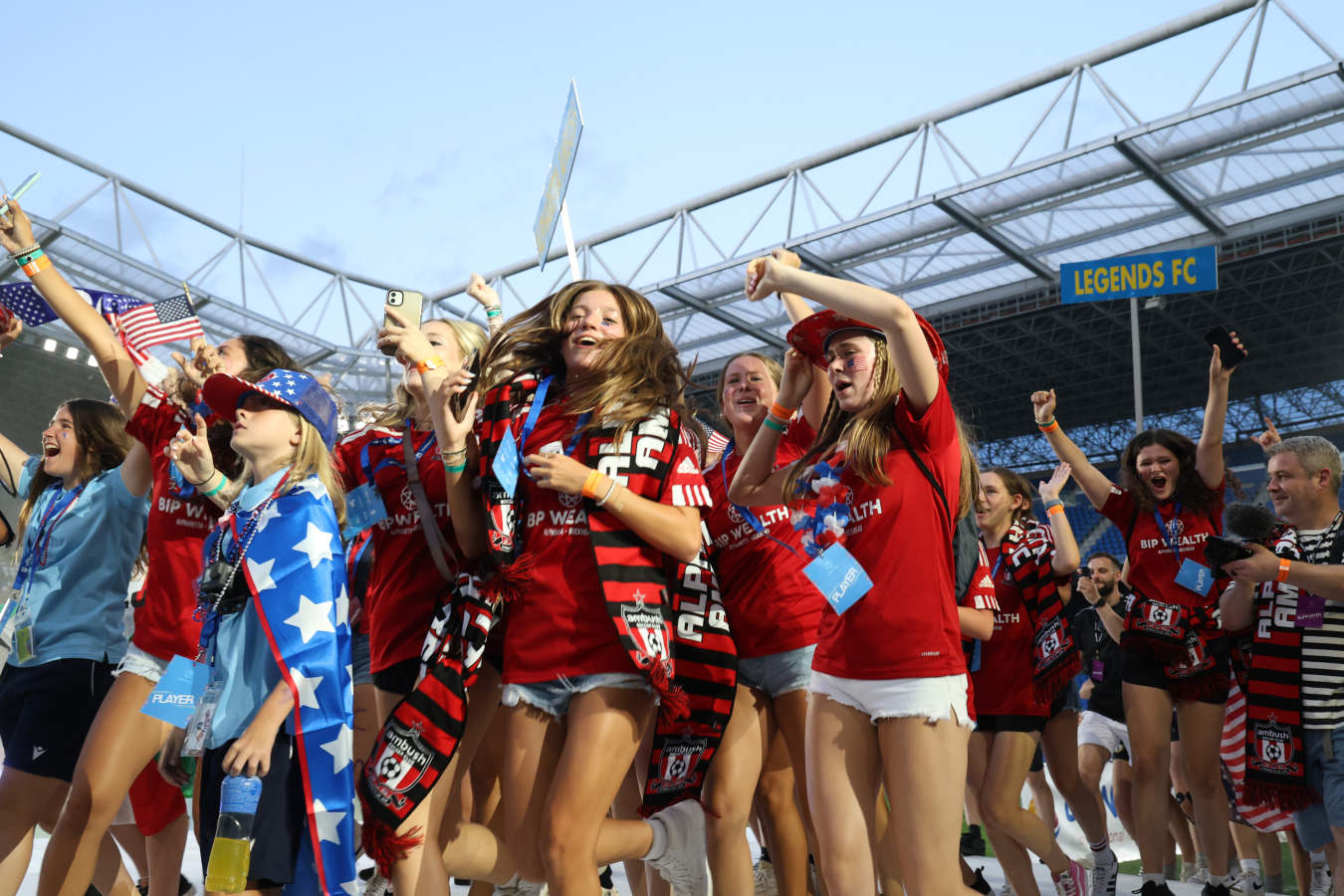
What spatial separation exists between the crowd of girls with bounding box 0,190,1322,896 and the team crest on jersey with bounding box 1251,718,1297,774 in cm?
101

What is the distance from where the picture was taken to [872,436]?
10.1ft

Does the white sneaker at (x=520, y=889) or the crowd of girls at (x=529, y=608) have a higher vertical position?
the crowd of girls at (x=529, y=608)

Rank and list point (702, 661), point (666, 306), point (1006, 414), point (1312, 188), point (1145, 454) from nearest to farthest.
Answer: point (702, 661) → point (1145, 454) → point (1312, 188) → point (666, 306) → point (1006, 414)

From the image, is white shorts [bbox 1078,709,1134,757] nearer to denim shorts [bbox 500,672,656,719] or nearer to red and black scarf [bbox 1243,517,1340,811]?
red and black scarf [bbox 1243,517,1340,811]

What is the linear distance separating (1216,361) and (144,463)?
4466 millimetres

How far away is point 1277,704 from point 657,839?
2.76m

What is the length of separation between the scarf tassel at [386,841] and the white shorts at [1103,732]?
5.07 meters

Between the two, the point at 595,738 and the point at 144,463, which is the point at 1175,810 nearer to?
the point at 595,738

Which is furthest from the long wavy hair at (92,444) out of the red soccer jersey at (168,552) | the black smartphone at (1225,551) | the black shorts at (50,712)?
the black smartphone at (1225,551)


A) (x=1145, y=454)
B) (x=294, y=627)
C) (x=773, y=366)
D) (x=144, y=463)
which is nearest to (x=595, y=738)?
(x=294, y=627)

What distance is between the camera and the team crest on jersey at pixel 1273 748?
453 cm

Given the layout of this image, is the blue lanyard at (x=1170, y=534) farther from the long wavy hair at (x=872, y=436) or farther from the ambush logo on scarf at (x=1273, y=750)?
the long wavy hair at (x=872, y=436)

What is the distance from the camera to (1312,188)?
50.1 feet

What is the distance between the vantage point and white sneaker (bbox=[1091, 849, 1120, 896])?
4.80 m
